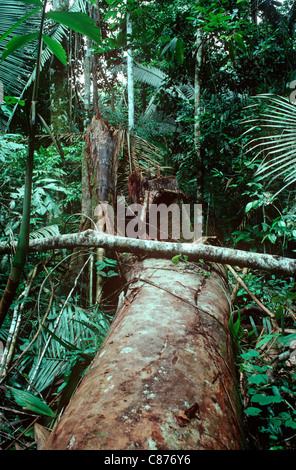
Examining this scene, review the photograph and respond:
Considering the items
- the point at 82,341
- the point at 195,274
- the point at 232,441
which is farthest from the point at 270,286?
the point at 232,441

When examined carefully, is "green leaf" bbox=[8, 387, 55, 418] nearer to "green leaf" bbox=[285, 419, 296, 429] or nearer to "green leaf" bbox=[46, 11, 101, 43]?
"green leaf" bbox=[285, 419, 296, 429]

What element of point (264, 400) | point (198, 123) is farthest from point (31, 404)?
point (198, 123)

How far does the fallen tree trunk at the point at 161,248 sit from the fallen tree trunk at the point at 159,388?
47 cm

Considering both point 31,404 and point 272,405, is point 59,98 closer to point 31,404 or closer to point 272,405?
point 31,404

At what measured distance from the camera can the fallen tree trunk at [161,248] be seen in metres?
1.67

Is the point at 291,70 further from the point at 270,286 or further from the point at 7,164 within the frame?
the point at 7,164

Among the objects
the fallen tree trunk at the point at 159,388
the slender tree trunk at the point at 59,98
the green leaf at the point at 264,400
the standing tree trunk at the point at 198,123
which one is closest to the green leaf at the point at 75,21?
the fallen tree trunk at the point at 159,388

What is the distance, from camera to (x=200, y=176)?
350 centimetres

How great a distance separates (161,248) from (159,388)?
114 cm

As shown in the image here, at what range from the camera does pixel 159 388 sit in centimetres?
76

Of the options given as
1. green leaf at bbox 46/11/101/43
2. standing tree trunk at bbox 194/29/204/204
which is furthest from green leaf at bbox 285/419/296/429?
standing tree trunk at bbox 194/29/204/204

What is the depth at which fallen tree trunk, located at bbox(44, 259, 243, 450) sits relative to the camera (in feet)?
2.06

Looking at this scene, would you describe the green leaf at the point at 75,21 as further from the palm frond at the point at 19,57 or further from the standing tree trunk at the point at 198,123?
the standing tree trunk at the point at 198,123

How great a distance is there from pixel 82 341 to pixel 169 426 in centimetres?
105
